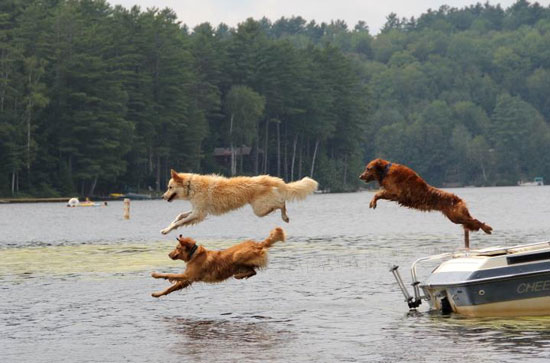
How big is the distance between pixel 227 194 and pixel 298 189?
1.45 meters

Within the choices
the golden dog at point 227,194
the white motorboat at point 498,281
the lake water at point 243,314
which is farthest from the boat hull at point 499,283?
the golden dog at point 227,194

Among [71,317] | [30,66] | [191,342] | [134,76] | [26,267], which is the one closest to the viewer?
[191,342]

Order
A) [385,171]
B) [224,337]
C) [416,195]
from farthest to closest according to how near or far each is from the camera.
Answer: [224,337]
[385,171]
[416,195]

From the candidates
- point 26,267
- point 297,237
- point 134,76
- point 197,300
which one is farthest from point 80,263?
point 134,76

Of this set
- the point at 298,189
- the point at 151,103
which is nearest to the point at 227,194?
the point at 298,189

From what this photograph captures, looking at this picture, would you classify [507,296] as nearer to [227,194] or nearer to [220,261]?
[220,261]

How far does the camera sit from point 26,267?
37.7 meters

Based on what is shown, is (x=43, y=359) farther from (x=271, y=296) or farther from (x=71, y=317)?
(x=271, y=296)

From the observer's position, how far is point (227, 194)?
74.7ft

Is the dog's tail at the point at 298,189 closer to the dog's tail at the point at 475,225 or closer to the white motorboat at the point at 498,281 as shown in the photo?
the white motorboat at the point at 498,281

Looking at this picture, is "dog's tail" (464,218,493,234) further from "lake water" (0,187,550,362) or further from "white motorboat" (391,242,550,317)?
"lake water" (0,187,550,362)

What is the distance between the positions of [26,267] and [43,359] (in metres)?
18.6

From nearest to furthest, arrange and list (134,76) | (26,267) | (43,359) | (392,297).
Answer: (43,359), (392,297), (26,267), (134,76)

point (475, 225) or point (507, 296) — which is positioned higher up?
point (475, 225)
